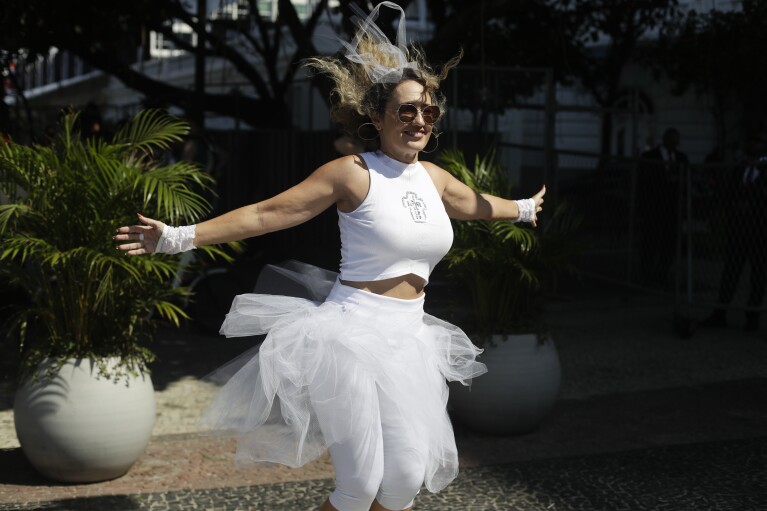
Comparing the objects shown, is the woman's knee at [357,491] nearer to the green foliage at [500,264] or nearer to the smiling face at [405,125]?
the smiling face at [405,125]

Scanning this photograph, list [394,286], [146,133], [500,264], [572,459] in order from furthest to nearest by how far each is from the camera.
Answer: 1. [500,264]
2. [572,459]
3. [146,133]
4. [394,286]

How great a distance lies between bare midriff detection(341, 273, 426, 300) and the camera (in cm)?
416

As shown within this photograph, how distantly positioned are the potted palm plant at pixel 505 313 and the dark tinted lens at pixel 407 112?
2352 millimetres

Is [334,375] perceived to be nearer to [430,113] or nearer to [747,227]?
[430,113]

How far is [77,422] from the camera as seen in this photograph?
5445mm

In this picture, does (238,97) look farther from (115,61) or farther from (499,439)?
(499,439)

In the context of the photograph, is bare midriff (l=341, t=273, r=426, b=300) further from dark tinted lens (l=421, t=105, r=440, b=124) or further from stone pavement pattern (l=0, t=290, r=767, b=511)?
stone pavement pattern (l=0, t=290, r=767, b=511)

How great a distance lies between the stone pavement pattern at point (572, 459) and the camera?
211 inches

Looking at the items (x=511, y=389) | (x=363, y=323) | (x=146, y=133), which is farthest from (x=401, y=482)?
(x=146, y=133)

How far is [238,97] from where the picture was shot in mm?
17000

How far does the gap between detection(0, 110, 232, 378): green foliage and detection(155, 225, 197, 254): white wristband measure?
1.32 metres

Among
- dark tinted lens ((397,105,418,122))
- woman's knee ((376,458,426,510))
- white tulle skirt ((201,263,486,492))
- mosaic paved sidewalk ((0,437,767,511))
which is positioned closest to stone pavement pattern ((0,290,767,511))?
mosaic paved sidewalk ((0,437,767,511))

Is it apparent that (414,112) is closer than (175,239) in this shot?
No

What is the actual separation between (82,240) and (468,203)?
6.81 ft
